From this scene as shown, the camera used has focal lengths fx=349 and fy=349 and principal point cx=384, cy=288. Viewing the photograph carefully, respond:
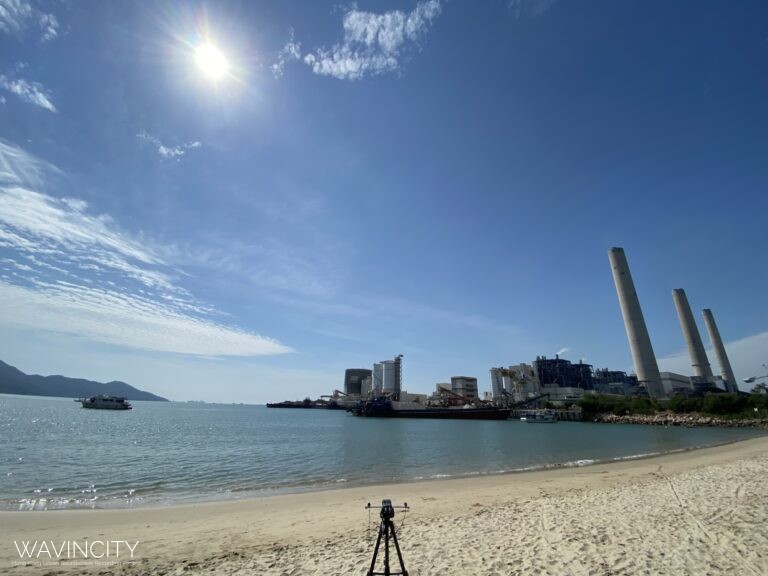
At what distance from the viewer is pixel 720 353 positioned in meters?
142

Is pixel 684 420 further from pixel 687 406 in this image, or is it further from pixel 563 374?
pixel 563 374

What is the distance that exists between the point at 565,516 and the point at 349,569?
7291mm

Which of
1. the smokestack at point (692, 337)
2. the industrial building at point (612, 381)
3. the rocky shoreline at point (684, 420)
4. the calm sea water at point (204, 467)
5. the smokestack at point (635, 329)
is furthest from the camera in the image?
the industrial building at point (612, 381)

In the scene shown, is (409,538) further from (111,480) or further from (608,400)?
(608,400)

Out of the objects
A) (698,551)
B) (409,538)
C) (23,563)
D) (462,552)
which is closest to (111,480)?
(23,563)

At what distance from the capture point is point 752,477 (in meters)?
16.4

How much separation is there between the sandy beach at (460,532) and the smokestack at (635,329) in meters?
119

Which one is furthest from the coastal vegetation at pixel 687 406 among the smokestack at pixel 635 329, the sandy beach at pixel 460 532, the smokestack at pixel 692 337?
the sandy beach at pixel 460 532

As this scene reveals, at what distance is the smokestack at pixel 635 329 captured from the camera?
116 m

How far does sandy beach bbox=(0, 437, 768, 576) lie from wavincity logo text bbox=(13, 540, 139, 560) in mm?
218

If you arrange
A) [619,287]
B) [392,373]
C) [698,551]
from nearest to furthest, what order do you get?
[698,551], [619,287], [392,373]

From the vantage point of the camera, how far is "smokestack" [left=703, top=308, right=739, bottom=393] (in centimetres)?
13611

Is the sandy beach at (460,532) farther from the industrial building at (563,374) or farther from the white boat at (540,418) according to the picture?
the industrial building at (563,374)

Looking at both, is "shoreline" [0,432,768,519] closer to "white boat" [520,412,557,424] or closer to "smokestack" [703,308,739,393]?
"white boat" [520,412,557,424]
